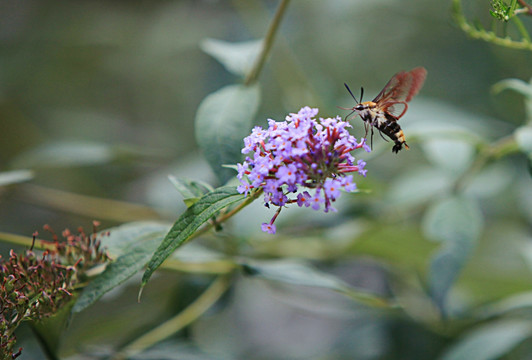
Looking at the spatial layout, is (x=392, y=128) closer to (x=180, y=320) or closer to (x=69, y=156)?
(x=180, y=320)

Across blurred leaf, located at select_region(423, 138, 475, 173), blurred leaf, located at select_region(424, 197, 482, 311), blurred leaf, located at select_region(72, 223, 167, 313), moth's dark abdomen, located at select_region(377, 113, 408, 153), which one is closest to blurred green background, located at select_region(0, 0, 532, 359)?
blurred leaf, located at select_region(423, 138, 475, 173)

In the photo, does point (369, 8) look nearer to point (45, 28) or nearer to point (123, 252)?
point (45, 28)

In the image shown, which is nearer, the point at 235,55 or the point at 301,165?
the point at 301,165

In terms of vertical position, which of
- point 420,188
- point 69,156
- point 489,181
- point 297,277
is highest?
point 489,181

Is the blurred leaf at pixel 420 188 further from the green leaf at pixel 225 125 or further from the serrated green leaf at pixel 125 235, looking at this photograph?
the serrated green leaf at pixel 125 235

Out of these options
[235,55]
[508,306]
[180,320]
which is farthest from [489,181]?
[180,320]

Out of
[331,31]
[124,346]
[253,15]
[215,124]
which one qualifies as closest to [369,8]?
[331,31]
